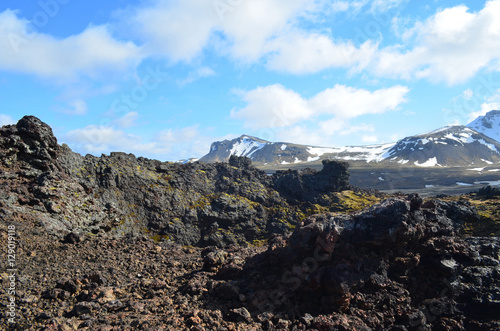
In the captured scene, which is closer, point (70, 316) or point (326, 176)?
point (70, 316)

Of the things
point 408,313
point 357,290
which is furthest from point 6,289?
point 408,313

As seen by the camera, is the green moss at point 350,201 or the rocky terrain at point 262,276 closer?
the rocky terrain at point 262,276

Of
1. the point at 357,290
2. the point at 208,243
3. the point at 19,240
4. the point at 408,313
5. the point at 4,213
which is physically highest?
the point at 4,213

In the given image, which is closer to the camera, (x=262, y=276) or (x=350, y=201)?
(x=262, y=276)

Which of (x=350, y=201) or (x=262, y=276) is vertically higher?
(x=262, y=276)

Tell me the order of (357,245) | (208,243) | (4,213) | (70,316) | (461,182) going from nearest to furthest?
(70,316) → (357,245) → (4,213) → (208,243) → (461,182)

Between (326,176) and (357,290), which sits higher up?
(326,176)

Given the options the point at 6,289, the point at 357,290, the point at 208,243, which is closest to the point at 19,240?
the point at 6,289

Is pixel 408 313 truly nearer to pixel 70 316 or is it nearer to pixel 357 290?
pixel 357 290

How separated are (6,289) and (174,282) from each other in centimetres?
843

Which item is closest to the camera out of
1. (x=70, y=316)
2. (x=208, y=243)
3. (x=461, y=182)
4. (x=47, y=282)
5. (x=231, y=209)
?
(x=70, y=316)

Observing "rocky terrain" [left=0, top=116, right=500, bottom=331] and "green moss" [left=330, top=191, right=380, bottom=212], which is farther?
"green moss" [left=330, top=191, right=380, bottom=212]

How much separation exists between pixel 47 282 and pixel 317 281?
1496 centimetres

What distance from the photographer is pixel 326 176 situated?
8075 centimetres
